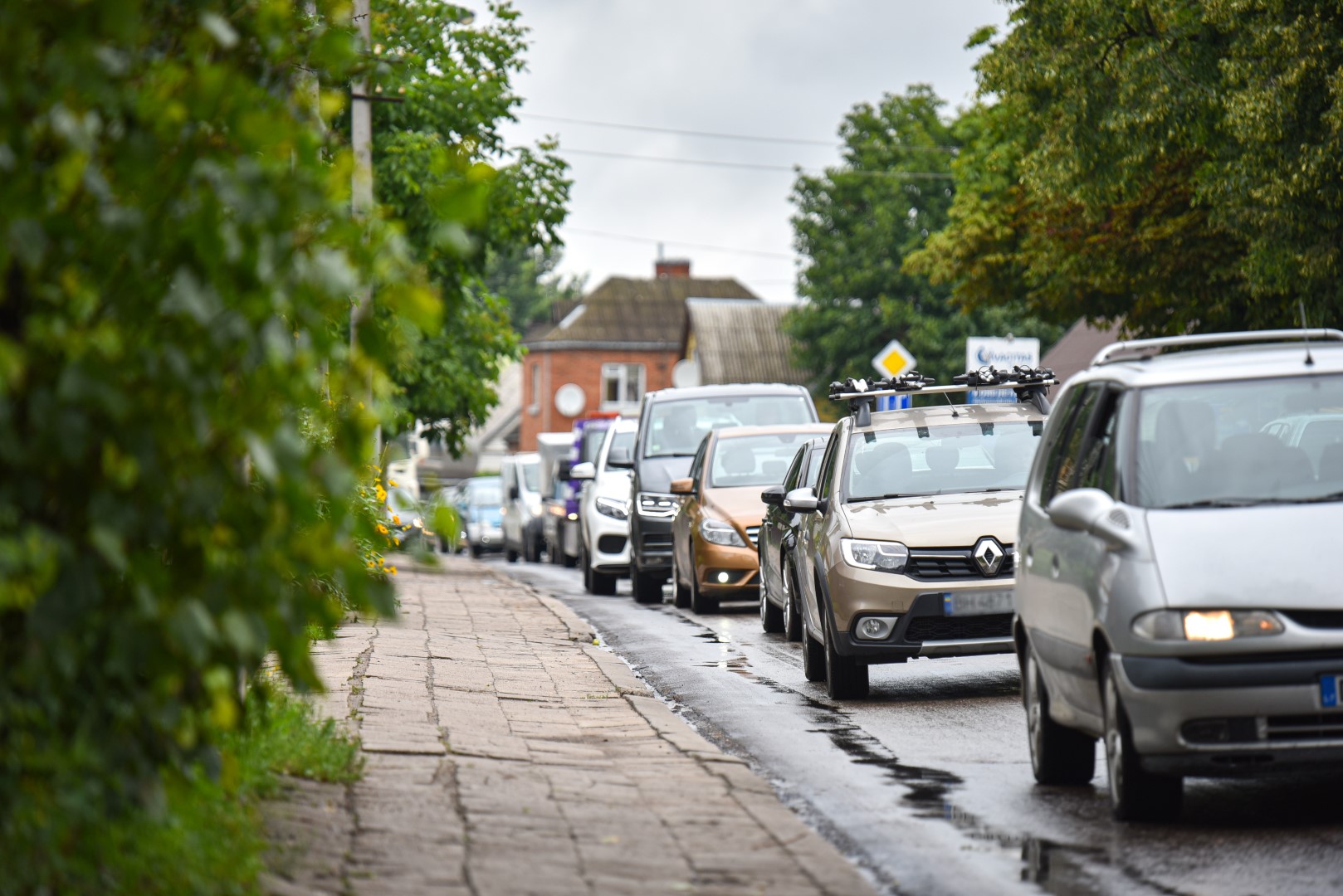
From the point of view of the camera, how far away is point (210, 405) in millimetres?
4207

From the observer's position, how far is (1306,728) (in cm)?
660

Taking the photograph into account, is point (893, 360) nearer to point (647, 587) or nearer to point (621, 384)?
point (647, 587)

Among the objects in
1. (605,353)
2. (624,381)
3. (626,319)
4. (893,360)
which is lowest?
(893,360)

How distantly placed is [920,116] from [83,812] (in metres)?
67.4

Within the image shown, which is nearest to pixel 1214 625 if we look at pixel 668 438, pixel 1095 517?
pixel 1095 517

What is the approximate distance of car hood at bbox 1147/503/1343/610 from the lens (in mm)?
6570

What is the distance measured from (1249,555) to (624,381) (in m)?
86.1

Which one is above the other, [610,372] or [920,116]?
[920,116]

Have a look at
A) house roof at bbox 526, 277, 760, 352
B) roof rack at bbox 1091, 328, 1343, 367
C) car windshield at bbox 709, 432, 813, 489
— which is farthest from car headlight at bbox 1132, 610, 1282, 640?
house roof at bbox 526, 277, 760, 352

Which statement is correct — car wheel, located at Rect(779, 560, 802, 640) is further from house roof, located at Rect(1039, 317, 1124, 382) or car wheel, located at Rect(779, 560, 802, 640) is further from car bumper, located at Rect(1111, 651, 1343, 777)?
house roof, located at Rect(1039, 317, 1124, 382)

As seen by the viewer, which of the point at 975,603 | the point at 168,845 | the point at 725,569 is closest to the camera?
the point at 168,845

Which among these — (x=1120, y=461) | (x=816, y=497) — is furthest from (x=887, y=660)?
(x=1120, y=461)

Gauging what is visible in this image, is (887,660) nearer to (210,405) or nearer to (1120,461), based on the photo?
(1120,461)

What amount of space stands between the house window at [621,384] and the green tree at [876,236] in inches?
851
